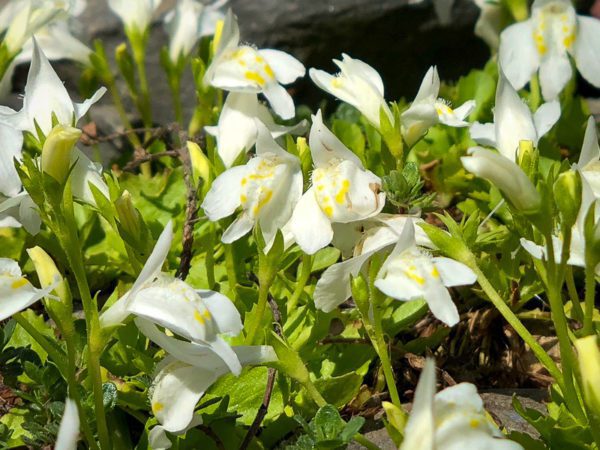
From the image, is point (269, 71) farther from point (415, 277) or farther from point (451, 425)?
point (451, 425)

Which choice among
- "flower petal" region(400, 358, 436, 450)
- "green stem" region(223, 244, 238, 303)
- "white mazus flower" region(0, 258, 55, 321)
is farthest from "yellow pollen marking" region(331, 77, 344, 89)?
"flower petal" region(400, 358, 436, 450)

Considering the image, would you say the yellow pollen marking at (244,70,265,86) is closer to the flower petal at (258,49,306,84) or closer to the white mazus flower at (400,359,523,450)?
the flower petal at (258,49,306,84)

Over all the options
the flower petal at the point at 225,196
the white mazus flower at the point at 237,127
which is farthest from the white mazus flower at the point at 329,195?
the white mazus flower at the point at 237,127

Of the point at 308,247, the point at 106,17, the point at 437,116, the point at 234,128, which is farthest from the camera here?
the point at 106,17

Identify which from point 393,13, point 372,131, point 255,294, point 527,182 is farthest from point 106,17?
point 527,182

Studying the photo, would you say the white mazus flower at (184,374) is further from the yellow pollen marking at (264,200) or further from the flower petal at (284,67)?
the flower petal at (284,67)

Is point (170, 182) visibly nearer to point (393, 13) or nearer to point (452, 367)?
point (452, 367)
